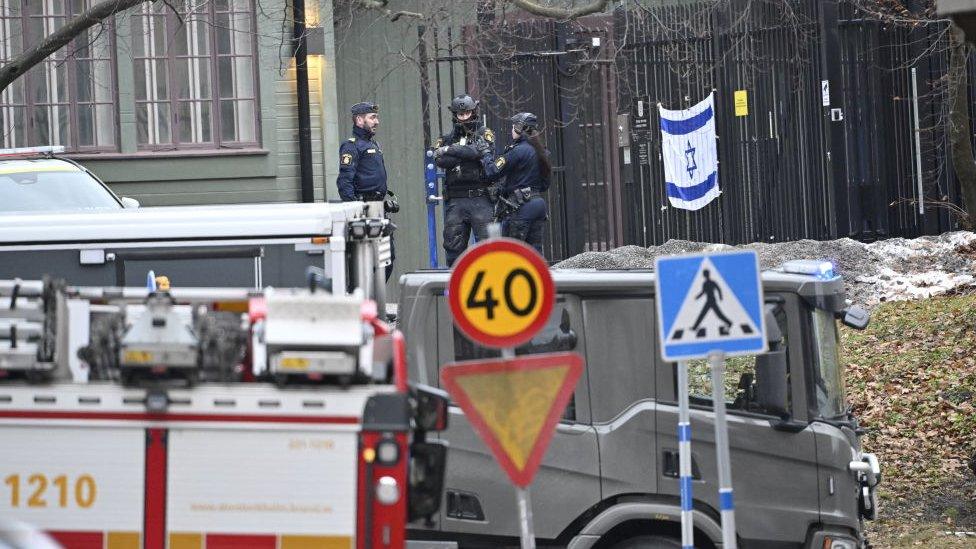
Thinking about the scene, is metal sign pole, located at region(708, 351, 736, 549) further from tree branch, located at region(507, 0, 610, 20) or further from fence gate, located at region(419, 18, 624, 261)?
fence gate, located at region(419, 18, 624, 261)

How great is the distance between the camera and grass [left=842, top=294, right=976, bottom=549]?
1180cm

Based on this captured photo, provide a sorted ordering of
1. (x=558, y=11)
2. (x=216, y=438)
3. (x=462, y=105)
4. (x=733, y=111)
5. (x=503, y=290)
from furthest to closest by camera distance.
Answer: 1. (x=733, y=111)
2. (x=462, y=105)
3. (x=558, y=11)
4. (x=503, y=290)
5. (x=216, y=438)

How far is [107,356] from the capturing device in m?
6.44

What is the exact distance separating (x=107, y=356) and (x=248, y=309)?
664mm

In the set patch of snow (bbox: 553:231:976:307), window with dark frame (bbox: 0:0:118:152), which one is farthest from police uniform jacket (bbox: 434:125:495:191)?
window with dark frame (bbox: 0:0:118:152)

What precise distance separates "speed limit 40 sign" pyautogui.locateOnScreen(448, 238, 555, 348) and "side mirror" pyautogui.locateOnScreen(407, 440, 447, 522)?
0.72 m

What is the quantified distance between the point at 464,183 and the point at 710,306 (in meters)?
8.51

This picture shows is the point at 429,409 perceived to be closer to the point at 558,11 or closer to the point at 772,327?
the point at 772,327

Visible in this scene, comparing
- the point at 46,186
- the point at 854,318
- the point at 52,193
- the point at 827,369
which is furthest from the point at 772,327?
the point at 46,186

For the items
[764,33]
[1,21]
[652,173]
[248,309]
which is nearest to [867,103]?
[764,33]

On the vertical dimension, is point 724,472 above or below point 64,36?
below

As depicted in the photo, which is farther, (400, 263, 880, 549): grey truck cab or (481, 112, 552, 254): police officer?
(481, 112, 552, 254): police officer

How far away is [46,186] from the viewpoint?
13.4 metres

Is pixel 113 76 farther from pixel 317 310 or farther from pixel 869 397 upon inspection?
pixel 317 310
